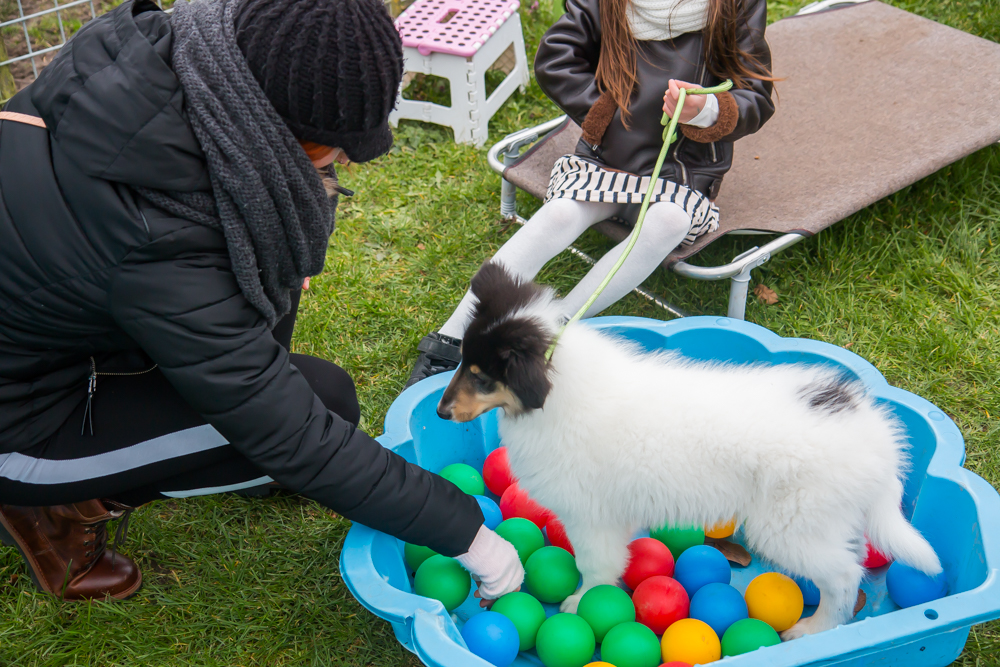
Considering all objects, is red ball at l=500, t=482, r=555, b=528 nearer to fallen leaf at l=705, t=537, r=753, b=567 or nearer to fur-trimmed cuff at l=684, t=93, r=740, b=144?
fallen leaf at l=705, t=537, r=753, b=567

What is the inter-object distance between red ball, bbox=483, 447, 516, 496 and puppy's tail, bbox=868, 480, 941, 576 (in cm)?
101

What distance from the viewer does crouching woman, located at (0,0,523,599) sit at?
143cm

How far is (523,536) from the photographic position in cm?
230

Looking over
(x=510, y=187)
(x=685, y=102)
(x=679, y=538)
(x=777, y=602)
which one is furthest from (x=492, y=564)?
(x=510, y=187)

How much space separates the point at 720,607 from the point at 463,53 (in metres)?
2.76

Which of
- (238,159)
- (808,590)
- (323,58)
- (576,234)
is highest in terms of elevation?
(323,58)

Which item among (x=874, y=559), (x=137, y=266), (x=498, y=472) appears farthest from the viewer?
(x=498, y=472)

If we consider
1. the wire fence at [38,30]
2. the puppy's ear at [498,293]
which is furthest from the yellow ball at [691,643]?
the wire fence at [38,30]

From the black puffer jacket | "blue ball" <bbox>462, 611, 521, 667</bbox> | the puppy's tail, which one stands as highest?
the black puffer jacket

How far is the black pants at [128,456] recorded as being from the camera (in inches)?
75.2

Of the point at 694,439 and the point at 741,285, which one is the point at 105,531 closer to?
the point at 694,439

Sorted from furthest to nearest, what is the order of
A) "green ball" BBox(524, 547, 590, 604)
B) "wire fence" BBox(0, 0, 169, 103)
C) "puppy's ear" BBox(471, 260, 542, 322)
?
"wire fence" BBox(0, 0, 169, 103) → "green ball" BBox(524, 547, 590, 604) → "puppy's ear" BBox(471, 260, 542, 322)

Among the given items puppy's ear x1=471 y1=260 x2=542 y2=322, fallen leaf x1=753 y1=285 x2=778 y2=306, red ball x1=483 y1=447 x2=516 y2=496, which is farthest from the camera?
fallen leaf x1=753 y1=285 x2=778 y2=306

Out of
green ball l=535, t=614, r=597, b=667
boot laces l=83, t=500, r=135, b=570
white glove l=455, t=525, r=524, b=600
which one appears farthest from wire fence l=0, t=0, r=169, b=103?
green ball l=535, t=614, r=597, b=667
